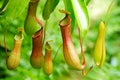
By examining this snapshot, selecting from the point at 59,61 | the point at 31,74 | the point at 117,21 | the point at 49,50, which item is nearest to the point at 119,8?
the point at 117,21

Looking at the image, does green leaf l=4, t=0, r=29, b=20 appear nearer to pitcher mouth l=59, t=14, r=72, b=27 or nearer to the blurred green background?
the blurred green background

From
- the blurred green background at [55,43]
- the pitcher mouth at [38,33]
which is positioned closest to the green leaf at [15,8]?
the blurred green background at [55,43]

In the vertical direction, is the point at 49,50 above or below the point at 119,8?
above

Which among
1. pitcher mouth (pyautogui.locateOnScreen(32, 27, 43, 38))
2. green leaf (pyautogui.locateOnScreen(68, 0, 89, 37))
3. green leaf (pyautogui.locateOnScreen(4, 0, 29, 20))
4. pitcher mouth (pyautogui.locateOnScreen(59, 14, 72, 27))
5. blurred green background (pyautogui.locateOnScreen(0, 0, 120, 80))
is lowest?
blurred green background (pyautogui.locateOnScreen(0, 0, 120, 80))

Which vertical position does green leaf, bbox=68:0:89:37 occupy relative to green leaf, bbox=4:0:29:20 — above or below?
below

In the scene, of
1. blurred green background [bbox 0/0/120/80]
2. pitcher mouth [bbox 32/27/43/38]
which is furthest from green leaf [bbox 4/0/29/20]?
pitcher mouth [bbox 32/27/43/38]

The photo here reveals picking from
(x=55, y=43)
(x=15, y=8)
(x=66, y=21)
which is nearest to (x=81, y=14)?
(x=66, y=21)

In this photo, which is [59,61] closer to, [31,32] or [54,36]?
[54,36]

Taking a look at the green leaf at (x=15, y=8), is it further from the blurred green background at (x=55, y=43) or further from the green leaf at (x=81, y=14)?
the green leaf at (x=81, y=14)

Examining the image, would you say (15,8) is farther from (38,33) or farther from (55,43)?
(55,43)
